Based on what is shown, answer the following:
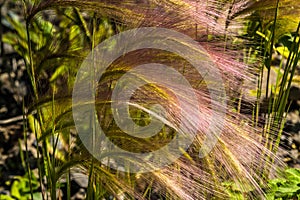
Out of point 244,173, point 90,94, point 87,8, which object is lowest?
point 244,173

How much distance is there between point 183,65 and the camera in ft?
4.21

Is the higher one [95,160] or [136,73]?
[136,73]

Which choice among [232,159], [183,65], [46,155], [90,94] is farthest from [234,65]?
[46,155]

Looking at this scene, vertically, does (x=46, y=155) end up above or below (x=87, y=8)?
below

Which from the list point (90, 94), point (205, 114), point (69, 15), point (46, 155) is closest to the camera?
point (205, 114)

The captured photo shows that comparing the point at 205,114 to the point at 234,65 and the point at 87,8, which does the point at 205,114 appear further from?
the point at 87,8

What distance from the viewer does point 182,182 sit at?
1.22 metres

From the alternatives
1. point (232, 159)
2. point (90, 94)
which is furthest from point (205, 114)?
point (90, 94)

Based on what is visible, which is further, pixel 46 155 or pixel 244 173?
pixel 46 155

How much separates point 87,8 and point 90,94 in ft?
0.63

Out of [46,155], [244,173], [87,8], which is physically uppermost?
[87,8]

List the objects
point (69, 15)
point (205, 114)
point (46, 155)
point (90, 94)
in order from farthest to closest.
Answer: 1. point (69, 15)
2. point (46, 155)
3. point (90, 94)
4. point (205, 114)

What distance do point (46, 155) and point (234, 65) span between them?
0.56m

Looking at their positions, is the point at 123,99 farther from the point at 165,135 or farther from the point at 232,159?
the point at 165,135
